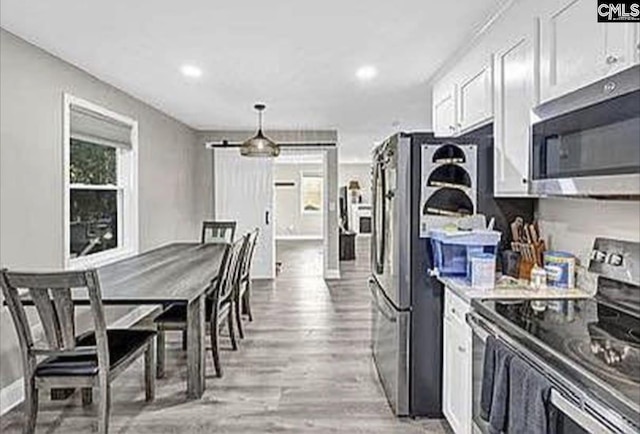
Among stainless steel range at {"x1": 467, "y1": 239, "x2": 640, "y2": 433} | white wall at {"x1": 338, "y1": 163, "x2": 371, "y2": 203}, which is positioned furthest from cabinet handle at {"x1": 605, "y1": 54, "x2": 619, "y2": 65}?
white wall at {"x1": 338, "y1": 163, "x2": 371, "y2": 203}

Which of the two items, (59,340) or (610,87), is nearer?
(610,87)

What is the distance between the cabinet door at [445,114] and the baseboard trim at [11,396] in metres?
3.25

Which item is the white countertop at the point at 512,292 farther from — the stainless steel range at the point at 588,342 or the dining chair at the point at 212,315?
the dining chair at the point at 212,315

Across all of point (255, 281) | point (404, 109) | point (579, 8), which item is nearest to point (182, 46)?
point (579, 8)

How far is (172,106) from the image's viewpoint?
6578 millimetres

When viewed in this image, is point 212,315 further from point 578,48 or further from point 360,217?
point 360,217

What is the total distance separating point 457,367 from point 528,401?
1.14 metres

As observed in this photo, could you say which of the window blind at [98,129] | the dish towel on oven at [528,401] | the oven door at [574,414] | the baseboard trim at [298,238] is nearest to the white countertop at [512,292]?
the oven door at [574,414]

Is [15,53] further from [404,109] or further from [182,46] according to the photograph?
[404,109]

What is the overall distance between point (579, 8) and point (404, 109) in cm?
468

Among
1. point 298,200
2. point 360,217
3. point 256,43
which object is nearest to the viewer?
point 256,43

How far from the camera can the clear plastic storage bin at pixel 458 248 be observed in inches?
119

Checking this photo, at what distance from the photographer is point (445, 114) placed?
15.1 feet

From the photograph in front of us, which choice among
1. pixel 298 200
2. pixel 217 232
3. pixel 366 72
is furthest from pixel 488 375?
pixel 298 200
